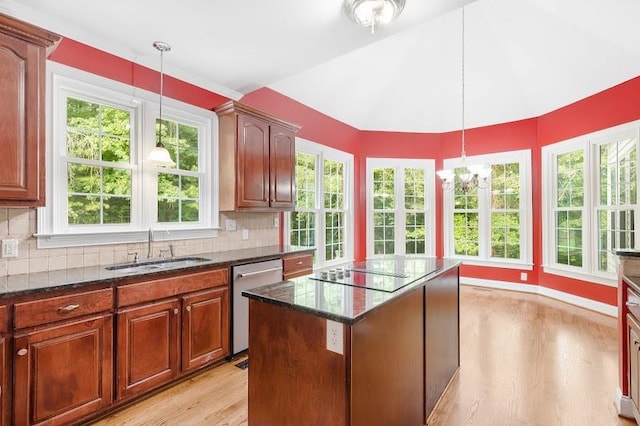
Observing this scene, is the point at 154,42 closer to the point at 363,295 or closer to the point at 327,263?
the point at 363,295

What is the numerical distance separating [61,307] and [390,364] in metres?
1.90

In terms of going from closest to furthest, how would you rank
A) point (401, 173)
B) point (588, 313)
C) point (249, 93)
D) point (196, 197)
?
point (196, 197) < point (249, 93) < point (588, 313) < point (401, 173)

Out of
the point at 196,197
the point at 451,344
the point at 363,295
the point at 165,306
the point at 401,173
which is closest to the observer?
the point at 363,295

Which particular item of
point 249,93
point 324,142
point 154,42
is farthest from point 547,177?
point 154,42

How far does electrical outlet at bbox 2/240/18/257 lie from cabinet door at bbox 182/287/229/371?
1.12 m

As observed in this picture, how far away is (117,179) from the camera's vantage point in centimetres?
276

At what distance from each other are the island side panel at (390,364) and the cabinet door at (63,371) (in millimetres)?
1682

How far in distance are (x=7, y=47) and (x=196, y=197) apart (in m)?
1.77

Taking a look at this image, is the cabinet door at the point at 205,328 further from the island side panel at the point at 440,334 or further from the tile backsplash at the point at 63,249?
the island side panel at the point at 440,334

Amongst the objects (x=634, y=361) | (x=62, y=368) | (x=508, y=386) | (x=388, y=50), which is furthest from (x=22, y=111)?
(x=388, y=50)

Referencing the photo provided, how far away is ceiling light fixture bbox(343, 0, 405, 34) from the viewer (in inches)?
85.1

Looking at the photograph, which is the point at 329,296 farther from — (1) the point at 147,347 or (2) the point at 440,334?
(1) the point at 147,347

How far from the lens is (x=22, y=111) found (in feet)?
6.40

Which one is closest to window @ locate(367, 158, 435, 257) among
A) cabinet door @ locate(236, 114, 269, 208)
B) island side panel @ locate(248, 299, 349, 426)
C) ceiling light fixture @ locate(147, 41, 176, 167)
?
cabinet door @ locate(236, 114, 269, 208)
